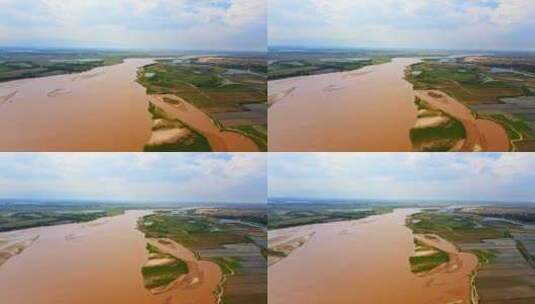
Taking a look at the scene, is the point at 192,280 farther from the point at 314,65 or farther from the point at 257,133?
the point at 314,65

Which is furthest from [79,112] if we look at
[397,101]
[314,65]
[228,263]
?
[397,101]

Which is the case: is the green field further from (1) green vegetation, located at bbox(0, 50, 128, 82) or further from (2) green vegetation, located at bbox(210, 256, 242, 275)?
(1) green vegetation, located at bbox(0, 50, 128, 82)

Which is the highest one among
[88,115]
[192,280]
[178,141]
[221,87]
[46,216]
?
[221,87]

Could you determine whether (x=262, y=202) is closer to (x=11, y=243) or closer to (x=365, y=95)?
(x=365, y=95)

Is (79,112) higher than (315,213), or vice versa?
(79,112)

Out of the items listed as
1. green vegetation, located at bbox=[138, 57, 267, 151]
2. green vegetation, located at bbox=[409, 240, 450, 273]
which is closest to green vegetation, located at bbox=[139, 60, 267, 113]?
green vegetation, located at bbox=[138, 57, 267, 151]

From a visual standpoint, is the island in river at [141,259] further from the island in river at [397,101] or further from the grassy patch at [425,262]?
the grassy patch at [425,262]

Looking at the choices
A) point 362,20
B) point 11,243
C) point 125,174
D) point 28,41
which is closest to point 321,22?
point 362,20
